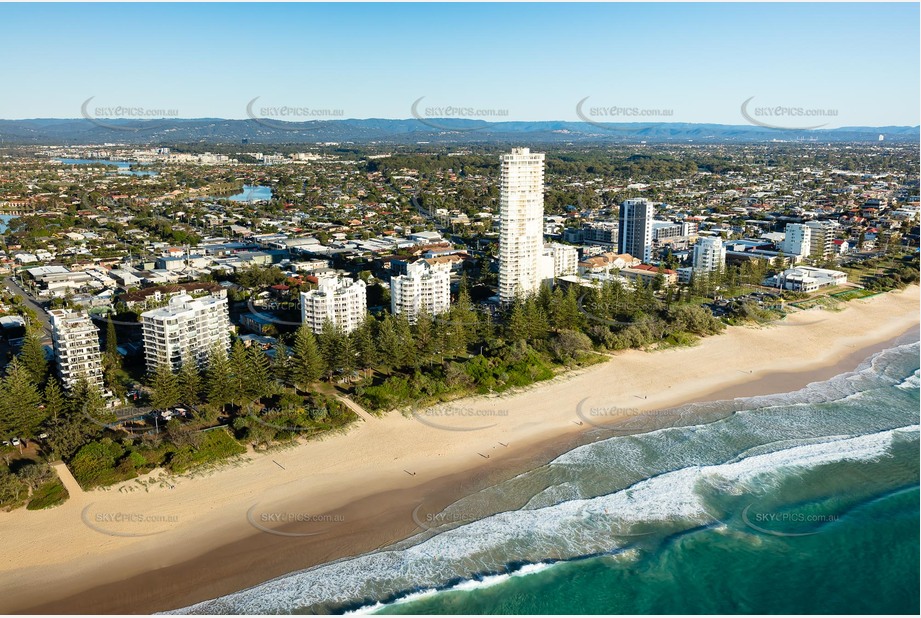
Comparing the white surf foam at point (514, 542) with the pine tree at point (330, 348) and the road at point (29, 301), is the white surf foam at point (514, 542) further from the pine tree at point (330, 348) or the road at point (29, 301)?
the road at point (29, 301)

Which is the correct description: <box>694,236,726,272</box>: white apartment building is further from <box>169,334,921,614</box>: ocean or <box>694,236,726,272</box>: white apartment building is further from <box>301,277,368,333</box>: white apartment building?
<box>301,277,368,333</box>: white apartment building

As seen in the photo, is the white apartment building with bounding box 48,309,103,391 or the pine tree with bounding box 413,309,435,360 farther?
the pine tree with bounding box 413,309,435,360

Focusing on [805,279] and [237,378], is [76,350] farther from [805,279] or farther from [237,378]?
[805,279]

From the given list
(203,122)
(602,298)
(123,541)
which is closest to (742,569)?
(123,541)

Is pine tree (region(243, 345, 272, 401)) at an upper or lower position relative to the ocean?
upper

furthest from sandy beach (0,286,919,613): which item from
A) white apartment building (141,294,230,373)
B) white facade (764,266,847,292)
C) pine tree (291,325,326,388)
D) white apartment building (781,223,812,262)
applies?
white apartment building (781,223,812,262)

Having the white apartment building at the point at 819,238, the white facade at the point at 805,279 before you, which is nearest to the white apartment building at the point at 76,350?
the white facade at the point at 805,279

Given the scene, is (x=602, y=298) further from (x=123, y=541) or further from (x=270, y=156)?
(x=270, y=156)
